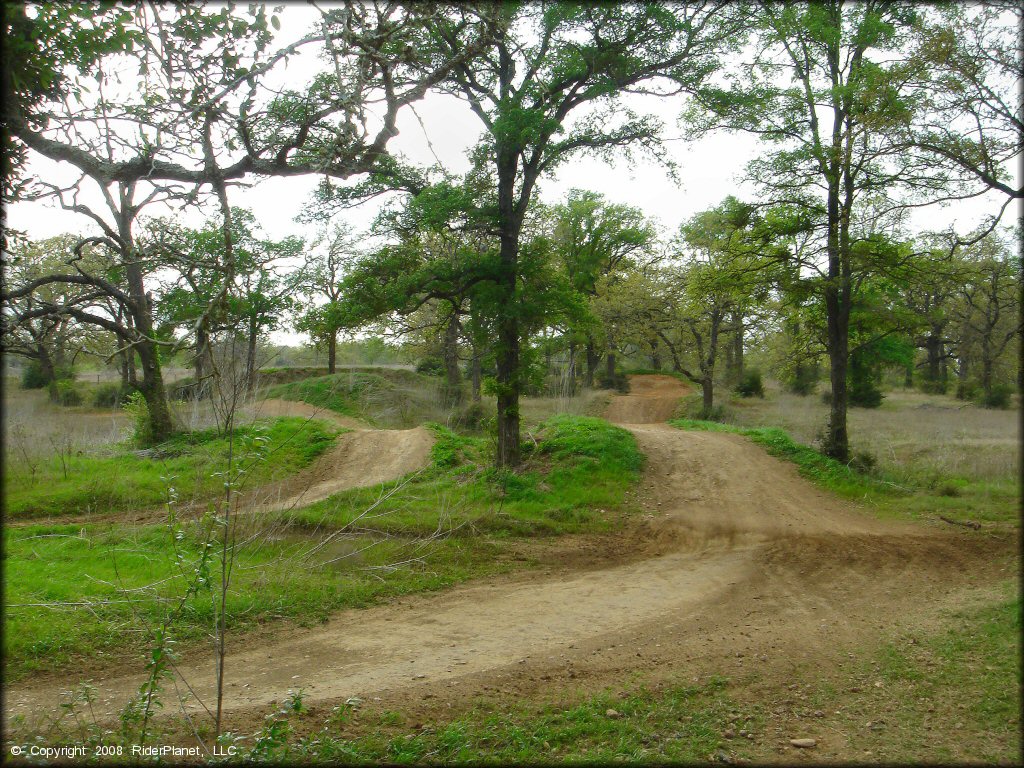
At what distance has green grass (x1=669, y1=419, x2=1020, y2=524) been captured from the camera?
462 inches

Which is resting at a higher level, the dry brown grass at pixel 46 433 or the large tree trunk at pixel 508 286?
the large tree trunk at pixel 508 286

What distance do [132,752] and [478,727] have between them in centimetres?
213

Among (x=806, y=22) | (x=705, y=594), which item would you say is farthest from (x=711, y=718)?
(x=806, y=22)

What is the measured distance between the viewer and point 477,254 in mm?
13102

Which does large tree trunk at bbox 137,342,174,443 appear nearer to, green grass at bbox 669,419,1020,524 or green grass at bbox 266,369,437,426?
green grass at bbox 266,369,437,426

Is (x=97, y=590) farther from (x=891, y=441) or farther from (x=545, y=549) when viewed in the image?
(x=891, y=441)

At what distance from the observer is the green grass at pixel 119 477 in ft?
39.1

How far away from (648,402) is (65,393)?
2630 centimetres

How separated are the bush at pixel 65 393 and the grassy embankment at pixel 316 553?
20.2 meters

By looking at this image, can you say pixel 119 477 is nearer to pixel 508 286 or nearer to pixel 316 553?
pixel 316 553

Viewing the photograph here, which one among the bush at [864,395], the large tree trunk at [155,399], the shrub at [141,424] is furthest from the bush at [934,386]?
the shrub at [141,424]

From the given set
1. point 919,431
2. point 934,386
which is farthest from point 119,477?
point 934,386

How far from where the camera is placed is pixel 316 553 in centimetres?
912

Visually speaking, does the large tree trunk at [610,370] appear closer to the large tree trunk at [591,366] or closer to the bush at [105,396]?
the large tree trunk at [591,366]
